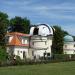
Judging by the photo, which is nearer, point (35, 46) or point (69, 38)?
point (35, 46)

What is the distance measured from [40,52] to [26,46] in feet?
13.0

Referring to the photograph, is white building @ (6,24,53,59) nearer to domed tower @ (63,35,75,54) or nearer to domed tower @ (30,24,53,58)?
domed tower @ (30,24,53,58)

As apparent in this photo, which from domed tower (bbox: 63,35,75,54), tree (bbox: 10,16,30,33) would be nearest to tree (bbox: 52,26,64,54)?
domed tower (bbox: 63,35,75,54)

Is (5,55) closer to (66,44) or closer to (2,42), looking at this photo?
(2,42)

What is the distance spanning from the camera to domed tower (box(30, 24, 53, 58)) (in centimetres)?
8606

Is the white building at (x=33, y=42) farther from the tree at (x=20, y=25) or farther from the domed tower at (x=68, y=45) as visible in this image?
the domed tower at (x=68, y=45)

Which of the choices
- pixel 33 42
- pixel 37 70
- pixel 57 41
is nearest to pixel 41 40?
pixel 33 42

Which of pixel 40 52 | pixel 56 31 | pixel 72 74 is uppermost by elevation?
pixel 56 31

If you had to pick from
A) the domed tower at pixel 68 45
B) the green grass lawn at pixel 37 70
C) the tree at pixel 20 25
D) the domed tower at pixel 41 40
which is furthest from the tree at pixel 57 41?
the green grass lawn at pixel 37 70

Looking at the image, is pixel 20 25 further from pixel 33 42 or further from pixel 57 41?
pixel 33 42

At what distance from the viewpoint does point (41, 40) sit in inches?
3396

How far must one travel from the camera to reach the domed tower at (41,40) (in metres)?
86.1

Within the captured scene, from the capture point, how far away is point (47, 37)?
87625mm

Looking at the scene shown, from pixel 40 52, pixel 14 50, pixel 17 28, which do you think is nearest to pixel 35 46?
pixel 40 52
